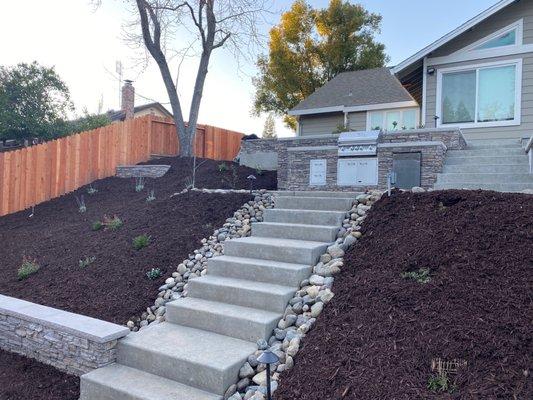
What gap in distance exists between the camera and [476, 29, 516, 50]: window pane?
888cm

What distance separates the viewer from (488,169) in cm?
707

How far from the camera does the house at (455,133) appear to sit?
705cm

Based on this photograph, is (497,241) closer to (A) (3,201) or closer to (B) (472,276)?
(B) (472,276)

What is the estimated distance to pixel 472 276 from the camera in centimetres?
335

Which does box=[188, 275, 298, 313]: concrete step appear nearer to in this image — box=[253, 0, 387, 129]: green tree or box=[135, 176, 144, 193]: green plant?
box=[135, 176, 144, 193]: green plant

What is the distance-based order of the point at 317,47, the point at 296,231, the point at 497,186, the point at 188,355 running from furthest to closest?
the point at 317,47
the point at 497,186
the point at 296,231
the point at 188,355

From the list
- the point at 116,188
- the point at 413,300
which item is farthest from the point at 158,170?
the point at 413,300

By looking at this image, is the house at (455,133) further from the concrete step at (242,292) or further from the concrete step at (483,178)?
the concrete step at (242,292)

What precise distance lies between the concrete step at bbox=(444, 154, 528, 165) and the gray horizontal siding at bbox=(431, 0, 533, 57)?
10.8 ft

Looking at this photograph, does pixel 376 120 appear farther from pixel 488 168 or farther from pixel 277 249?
pixel 277 249

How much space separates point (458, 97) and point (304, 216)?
20.4 ft

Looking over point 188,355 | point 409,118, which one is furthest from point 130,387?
Result: point 409,118

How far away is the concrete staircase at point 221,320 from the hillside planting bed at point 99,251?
571mm

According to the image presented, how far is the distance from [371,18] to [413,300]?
2252 centimetres
